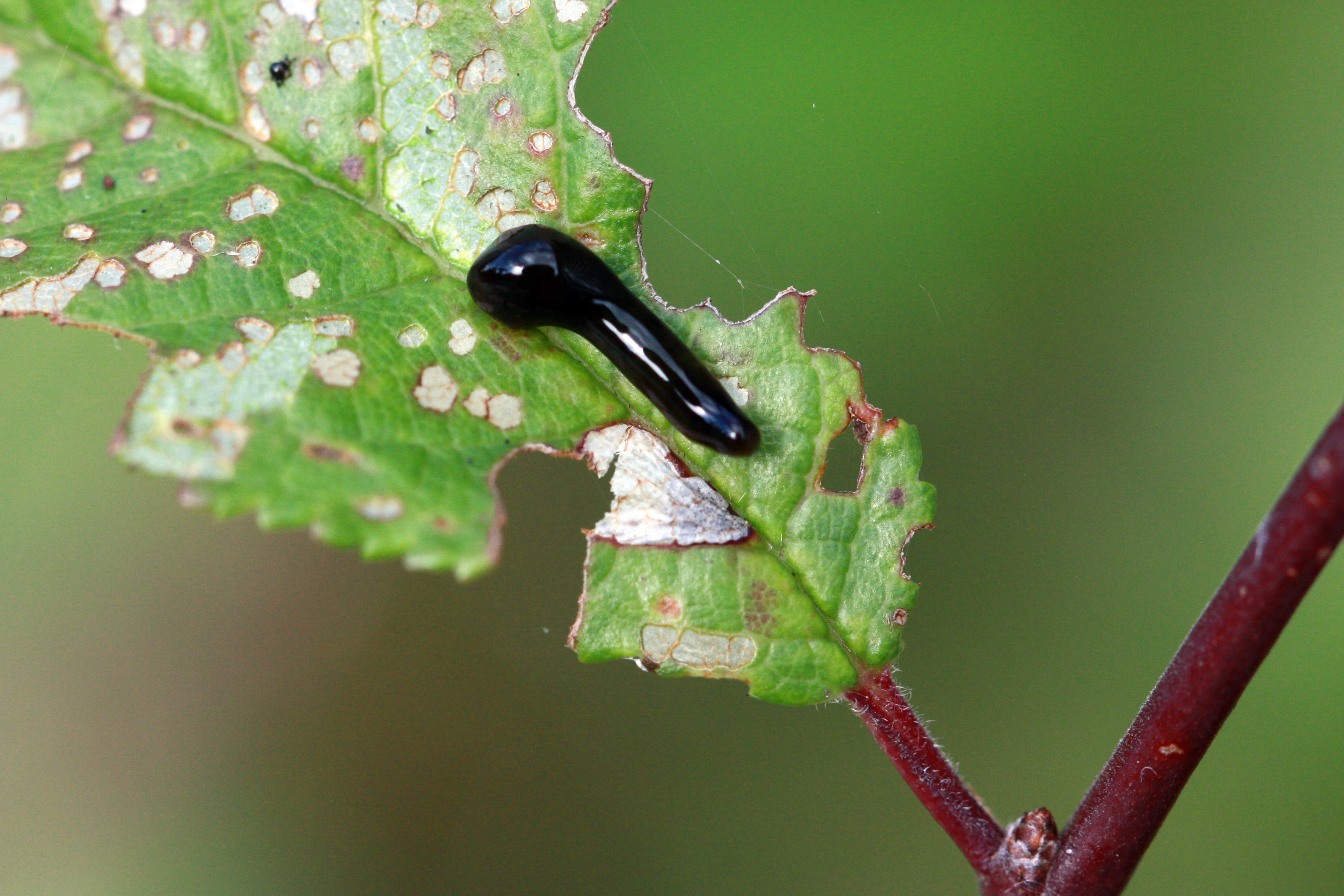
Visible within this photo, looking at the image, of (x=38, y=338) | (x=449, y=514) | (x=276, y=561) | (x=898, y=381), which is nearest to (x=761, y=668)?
(x=449, y=514)

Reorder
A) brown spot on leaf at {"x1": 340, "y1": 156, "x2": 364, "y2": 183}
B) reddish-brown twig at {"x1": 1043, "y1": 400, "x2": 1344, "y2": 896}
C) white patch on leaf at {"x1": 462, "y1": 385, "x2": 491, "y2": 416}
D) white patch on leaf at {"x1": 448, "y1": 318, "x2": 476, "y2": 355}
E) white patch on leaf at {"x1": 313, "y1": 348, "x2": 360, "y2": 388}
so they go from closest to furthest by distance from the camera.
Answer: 1. reddish-brown twig at {"x1": 1043, "y1": 400, "x2": 1344, "y2": 896}
2. white patch on leaf at {"x1": 313, "y1": 348, "x2": 360, "y2": 388}
3. white patch on leaf at {"x1": 462, "y1": 385, "x2": 491, "y2": 416}
4. white patch on leaf at {"x1": 448, "y1": 318, "x2": 476, "y2": 355}
5. brown spot on leaf at {"x1": 340, "y1": 156, "x2": 364, "y2": 183}

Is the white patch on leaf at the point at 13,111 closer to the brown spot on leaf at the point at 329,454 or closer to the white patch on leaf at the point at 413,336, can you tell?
the white patch on leaf at the point at 413,336

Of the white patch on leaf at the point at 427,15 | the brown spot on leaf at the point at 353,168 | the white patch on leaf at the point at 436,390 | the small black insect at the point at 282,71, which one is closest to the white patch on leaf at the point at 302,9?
the small black insect at the point at 282,71

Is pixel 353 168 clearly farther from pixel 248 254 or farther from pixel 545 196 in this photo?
pixel 545 196

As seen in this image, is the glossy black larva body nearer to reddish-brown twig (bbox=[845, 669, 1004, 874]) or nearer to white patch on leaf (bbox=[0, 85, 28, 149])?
reddish-brown twig (bbox=[845, 669, 1004, 874])

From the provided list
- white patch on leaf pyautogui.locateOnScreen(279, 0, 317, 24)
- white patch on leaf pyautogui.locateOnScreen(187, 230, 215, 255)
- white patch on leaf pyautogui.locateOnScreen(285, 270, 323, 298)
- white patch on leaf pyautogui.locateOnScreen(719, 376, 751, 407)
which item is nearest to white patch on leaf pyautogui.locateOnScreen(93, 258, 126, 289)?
white patch on leaf pyautogui.locateOnScreen(187, 230, 215, 255)

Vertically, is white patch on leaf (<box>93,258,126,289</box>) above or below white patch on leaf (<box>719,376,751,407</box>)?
below

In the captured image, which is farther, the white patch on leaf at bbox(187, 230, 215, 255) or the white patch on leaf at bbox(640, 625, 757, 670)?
the white patch on leaf at bbox(187, 230, 215, 255)
